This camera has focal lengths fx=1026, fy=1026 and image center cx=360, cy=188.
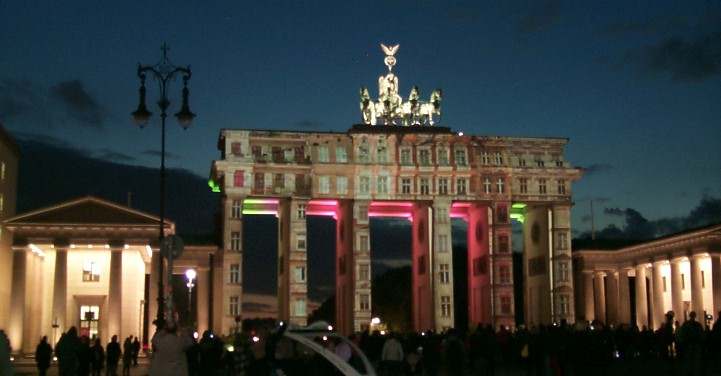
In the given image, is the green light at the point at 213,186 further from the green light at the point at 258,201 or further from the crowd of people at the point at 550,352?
the crowd of people at the point at 550,352

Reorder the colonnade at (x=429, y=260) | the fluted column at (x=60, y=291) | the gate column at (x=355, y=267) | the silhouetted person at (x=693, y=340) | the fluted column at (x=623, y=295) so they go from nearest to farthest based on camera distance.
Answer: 1. the silhouetted person at (x=693, y=340)
2. the fluted column at (x=60, y=291)
3. the colonnade at (x=429, y=260)
4. the gate column at (x=355, y=267)
5. the fluted column at (x=623, y=295)

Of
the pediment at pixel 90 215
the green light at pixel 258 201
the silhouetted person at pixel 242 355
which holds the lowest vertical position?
the silhouetted person at pixel 242 355

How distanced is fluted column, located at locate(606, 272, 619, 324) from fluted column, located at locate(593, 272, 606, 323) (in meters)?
0.60

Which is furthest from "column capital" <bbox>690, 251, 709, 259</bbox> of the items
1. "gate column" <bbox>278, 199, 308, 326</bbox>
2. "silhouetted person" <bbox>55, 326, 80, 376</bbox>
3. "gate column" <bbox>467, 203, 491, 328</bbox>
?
"silhouetted person" <bbox>55, 326, 80, 376</bbox>

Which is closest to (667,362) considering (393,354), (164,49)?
(393,354)

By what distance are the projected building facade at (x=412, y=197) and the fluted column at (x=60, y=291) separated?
51.4 feet

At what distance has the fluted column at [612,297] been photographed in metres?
88.8

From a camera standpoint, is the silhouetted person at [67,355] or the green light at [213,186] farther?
the green light at [213,186]

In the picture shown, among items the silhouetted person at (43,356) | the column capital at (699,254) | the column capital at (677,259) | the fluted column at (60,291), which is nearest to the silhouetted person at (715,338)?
the silhouetted person at (43,356)

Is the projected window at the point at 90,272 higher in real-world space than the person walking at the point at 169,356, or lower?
higher

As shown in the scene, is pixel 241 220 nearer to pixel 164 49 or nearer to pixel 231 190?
pixel 231 190

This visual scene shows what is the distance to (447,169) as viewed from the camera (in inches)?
3295

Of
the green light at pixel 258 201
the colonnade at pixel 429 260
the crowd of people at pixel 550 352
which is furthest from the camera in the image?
the green light at pixel 258 201

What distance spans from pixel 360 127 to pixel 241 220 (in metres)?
12.8
